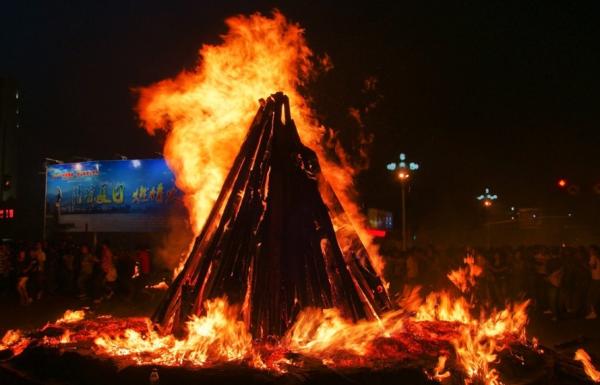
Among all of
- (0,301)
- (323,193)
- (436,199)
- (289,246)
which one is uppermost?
(436,199)

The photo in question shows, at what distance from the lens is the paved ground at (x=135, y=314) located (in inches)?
383

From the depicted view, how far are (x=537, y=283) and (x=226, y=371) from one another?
10436 millimetres

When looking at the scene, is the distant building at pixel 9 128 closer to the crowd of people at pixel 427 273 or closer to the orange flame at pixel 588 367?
the crowd of people at pixel 427 273

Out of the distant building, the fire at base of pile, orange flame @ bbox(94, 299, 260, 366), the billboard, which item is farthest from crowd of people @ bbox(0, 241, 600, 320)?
the distant building

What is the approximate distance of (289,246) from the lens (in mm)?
7672

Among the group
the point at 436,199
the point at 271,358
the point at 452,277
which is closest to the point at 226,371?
Answer: the point at 271,358

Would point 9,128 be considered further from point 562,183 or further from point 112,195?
point 562,183

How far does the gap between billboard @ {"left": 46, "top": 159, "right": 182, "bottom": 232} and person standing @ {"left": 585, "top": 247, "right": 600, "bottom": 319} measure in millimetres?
22128

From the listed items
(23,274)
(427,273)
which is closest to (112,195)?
(23,274)

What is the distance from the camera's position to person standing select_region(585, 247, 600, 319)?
12570 mm

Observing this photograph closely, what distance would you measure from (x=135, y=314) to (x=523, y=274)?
10.1 m

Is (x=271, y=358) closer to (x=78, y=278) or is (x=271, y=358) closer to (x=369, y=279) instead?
(x=369, y=279)

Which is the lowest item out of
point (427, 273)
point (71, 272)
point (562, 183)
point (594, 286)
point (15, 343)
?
point (15, 343)

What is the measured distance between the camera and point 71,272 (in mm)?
16734
